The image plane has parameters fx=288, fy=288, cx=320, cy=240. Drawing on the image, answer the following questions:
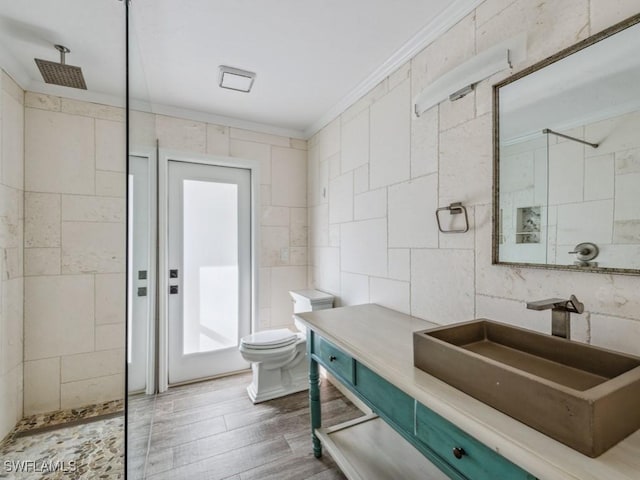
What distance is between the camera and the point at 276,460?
1.73 metres

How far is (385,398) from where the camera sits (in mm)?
1155

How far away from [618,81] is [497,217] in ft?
1.84

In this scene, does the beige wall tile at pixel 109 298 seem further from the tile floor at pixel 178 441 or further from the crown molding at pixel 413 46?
the crown molding at pixel 413 46

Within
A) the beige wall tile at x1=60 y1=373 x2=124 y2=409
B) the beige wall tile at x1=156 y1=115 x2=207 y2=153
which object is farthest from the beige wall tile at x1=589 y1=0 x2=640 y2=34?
the beige wall tile at x1=60 y1=373 x2=124 y2=409

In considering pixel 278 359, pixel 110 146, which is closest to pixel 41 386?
pixel 278 359

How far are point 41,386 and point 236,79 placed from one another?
2628 mm

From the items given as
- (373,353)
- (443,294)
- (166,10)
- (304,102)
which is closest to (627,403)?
(373,353)

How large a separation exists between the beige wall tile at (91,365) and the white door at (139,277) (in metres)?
0.26

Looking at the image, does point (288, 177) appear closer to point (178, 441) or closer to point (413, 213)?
point (413, 213)

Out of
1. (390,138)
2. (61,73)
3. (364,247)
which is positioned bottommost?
(364,247)

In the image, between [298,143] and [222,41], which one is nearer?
[222,41]

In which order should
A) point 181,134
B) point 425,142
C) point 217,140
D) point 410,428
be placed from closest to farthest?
point 410,428
point 425,142
point 181,134
point 217,140

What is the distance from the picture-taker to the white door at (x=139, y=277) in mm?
1685

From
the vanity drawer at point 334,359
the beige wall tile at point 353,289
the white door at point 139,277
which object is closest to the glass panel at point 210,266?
the white door at point 139,277
